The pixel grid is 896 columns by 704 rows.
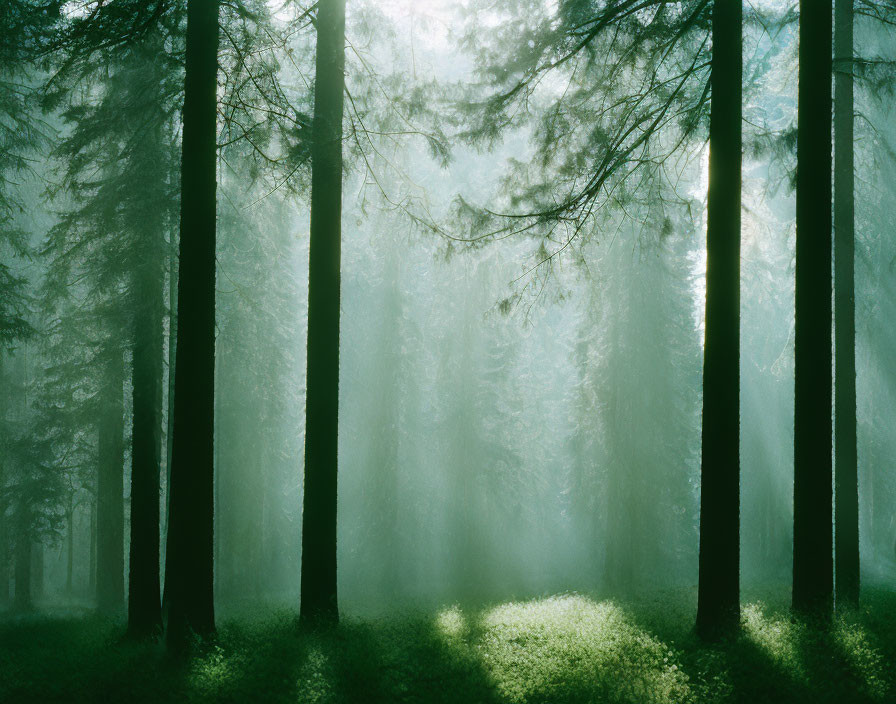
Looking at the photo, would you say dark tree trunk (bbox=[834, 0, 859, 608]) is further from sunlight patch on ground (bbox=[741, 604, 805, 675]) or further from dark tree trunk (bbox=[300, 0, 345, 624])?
dark tree trunk (bbox=[300, 0, 345, 624])

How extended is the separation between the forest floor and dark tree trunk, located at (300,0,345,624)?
0.75 meters

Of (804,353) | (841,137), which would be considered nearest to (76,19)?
(804,353)

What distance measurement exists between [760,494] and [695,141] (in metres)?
19.7

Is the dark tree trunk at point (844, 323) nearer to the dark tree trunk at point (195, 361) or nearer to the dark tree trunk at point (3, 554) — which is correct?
the dark tree trunk at point (195, 361)

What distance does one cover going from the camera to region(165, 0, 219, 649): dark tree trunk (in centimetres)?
712

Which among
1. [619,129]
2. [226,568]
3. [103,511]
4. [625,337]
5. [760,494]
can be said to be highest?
[619,129]

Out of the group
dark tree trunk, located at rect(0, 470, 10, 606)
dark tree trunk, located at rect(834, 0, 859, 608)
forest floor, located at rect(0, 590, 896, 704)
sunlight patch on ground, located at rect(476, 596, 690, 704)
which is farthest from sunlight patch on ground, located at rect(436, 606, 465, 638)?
dark tree trunk, located at rect(0, 470, 10, 606)

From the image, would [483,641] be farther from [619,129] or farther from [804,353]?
[619,129]

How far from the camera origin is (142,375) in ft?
35.6

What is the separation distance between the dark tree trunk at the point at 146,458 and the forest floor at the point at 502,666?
5.27ft

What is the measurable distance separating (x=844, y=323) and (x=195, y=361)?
10.2 meters

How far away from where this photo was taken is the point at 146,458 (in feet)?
34.3

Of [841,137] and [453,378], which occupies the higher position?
[841,137]

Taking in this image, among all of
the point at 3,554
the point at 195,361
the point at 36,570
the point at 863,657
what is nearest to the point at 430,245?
the point at 195,361
